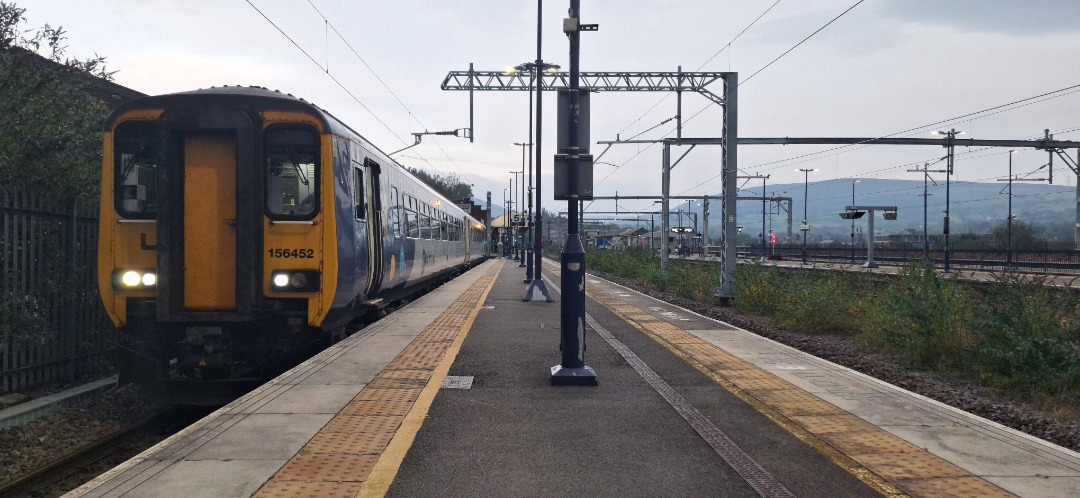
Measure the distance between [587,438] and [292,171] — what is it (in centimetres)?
457

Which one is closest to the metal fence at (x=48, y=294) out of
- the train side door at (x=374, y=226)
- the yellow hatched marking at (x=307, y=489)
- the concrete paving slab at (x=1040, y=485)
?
the train side door at (x=374, y=226)

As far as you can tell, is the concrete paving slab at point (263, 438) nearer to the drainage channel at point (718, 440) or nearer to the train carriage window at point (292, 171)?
the train carriage window at point (292, 171)

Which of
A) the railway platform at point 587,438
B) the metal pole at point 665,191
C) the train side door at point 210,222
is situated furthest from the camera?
the metal pole at point 665,191

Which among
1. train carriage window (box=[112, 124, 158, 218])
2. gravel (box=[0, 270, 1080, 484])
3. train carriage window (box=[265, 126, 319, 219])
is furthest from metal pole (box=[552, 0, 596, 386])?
train carriage window (box=[112, 124, 158, 218])

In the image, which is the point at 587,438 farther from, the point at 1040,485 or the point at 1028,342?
the point at 1028,342

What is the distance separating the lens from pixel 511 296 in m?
21.6

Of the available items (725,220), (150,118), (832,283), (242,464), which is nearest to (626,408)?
(242,464)

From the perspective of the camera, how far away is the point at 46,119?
936 centimetres

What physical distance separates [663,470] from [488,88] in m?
20.6

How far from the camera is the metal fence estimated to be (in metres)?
8.06

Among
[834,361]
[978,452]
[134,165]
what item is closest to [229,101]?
[134,165]

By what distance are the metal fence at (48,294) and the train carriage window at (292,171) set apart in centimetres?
253

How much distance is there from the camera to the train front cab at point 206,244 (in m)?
8.09

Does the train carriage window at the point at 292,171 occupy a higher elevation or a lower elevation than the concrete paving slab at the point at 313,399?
higher
